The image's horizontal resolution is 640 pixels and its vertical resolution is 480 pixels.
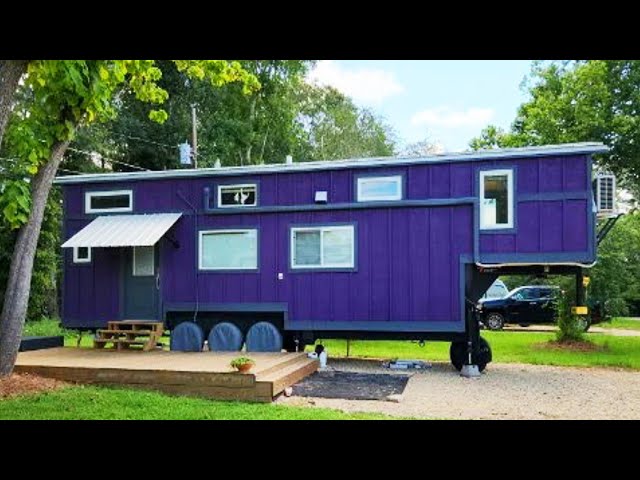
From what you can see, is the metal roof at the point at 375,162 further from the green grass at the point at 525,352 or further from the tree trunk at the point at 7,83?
the tree trunk at the point at 7,83

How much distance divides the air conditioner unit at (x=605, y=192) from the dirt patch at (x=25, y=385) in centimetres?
838

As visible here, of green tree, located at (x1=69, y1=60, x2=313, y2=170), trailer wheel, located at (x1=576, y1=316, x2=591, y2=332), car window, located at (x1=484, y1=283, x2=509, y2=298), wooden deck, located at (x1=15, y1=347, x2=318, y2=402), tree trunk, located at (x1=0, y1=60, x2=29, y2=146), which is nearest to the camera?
tree trunk, located at (x1=0, y1=60, x2=29, y2=146)

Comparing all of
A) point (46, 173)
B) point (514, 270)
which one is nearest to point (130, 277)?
point (46, 173)

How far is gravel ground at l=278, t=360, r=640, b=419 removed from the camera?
6.59 metres

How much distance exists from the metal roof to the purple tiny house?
22mm

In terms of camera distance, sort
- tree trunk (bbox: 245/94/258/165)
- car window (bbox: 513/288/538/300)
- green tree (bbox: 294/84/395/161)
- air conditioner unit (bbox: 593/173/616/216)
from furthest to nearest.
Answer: green tree (bbox: 294/84/395/161)
tree trunk (bbox: 245/94/258/165)
car window (bbox: 513/288/538/300)
air conditioner unit (bbox: 593/173/616/216)

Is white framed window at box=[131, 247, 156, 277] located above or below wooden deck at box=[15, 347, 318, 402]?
above

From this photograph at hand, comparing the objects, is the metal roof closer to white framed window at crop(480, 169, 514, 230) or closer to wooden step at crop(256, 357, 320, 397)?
white framed window at crop(480, 169, 514, 230)

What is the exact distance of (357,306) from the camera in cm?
984

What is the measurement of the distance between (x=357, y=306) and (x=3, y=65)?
6526 millimetres

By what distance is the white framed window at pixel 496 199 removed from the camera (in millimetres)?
9211

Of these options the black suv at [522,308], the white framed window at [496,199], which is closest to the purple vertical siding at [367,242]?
the white framed window at [496,199]

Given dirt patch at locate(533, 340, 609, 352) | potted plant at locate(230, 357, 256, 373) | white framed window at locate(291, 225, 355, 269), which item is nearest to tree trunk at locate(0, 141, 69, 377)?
potted plant at locate(230, 357, 256, 373)

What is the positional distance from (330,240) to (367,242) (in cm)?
68
